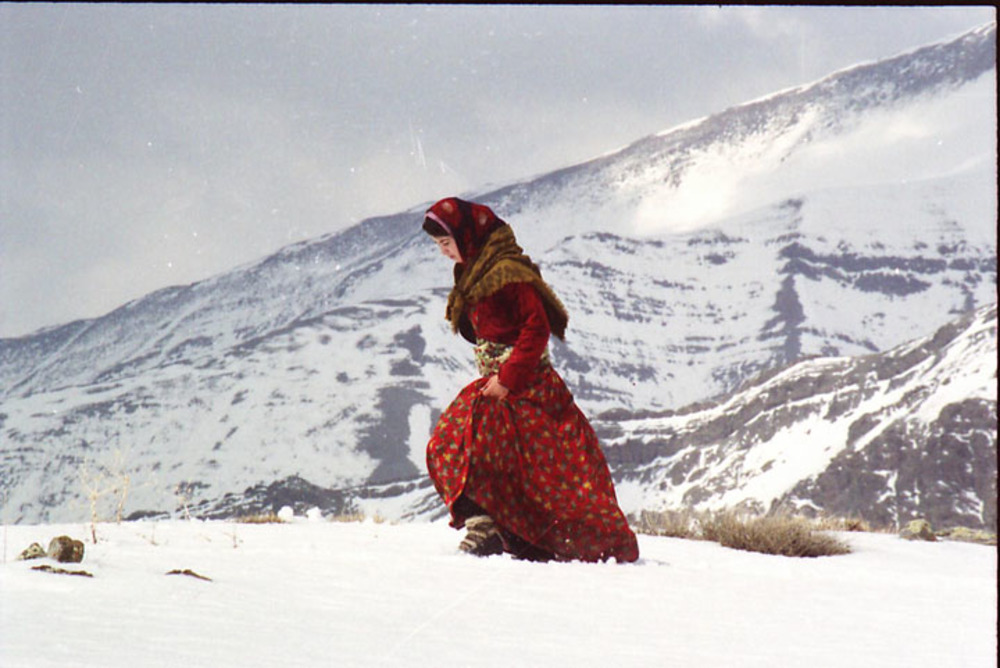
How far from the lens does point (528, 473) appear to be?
4691 mm

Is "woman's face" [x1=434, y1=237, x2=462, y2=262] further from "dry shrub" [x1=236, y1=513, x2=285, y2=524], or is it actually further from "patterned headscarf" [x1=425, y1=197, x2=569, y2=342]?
"dry shrub" [x1=236, y1=513, x2=285, y2=524]

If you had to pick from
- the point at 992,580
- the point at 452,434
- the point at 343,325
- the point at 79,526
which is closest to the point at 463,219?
the point at 452,434

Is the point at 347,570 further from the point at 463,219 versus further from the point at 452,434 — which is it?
the point at 463,219

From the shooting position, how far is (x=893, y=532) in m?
8.33

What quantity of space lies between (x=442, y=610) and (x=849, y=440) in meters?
102

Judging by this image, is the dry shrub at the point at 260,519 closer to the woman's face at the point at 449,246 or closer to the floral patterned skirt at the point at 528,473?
the floral patterned skirt at the point at 528,473

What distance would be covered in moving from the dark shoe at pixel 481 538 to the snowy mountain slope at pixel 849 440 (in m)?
74.9

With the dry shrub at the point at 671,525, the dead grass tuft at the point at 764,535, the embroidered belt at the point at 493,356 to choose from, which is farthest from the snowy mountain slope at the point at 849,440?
the embroidered belt at the point at 493,356

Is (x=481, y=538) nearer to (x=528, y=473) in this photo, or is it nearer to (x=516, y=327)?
(x=528, y=473)

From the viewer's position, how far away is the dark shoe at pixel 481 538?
452 cm

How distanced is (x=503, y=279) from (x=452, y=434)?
2.59ft

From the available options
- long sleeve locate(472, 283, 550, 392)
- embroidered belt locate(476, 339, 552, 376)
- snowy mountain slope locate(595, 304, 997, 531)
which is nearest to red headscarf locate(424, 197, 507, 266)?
long sleeve locate(472, 283, 550, 392)

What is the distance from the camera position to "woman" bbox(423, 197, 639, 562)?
4.60 metres

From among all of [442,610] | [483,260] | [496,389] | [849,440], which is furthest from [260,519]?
[849,440]
